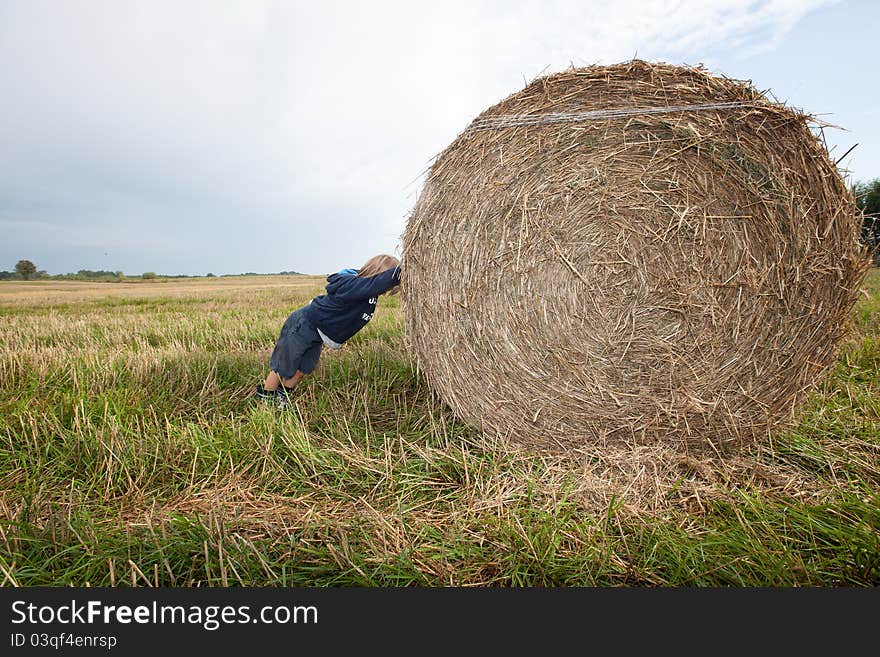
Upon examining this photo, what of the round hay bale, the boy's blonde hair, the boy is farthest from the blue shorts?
the round hay bale

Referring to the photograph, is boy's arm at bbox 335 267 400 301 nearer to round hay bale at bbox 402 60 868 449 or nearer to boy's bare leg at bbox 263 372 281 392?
round hay bale at bbox 402 60 868 449

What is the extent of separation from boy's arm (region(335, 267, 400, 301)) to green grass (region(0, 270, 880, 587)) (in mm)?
768

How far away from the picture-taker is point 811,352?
2988mm

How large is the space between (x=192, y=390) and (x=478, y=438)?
2432mm

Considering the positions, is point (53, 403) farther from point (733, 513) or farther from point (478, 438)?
point (733, 513)

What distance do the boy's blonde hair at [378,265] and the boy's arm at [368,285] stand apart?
73 millimetres

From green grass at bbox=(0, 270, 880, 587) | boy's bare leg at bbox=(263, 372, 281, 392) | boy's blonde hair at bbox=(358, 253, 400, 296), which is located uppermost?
boy's blonde hair at bbox=(358, 253, 400, 296)

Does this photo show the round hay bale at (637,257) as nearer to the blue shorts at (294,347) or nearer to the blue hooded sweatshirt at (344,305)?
the blue hooded sweatshirt at (344,305)

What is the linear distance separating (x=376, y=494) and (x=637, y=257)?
2016 mm

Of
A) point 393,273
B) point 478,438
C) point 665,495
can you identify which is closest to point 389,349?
point 393,273

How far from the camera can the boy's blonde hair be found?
3855 mm

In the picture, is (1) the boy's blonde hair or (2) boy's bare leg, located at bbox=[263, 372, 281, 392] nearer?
(1) the boy's blonde hair

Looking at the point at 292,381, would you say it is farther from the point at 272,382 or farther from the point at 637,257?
the point at 637,257

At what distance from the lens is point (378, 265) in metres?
3.88
